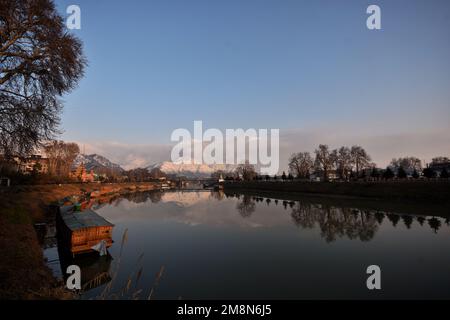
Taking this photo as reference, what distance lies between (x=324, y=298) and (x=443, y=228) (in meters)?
20.3

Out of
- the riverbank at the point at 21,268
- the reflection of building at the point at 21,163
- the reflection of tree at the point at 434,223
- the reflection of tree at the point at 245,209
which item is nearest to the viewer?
the riverbank at the point at 21,268

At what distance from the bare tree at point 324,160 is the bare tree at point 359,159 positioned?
6.30m

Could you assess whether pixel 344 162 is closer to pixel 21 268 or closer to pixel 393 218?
pixel 393 218

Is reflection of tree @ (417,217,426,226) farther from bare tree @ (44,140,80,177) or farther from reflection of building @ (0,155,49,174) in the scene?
bare tree @ (44,140,80,177)

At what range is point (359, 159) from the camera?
82.9 meters

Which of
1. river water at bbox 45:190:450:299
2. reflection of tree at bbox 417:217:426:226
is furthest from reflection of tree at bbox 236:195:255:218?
reflection of tree at bbox 417:217:426:226

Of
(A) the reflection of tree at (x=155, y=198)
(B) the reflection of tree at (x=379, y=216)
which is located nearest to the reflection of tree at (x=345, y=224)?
(B) the reflection of tree at (x=379, y=216)

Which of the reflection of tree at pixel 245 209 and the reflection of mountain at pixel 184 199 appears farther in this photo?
the reflection of mountain at pixel 184 199

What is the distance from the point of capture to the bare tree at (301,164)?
100 metres

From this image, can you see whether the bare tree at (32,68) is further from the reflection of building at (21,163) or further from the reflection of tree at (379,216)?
the reflection of tree at (379,216)

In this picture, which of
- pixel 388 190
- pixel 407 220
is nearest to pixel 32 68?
pixel 407 220

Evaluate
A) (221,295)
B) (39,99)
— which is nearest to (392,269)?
(221,295)

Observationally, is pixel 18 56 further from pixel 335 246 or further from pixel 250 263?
pixel 335 246
